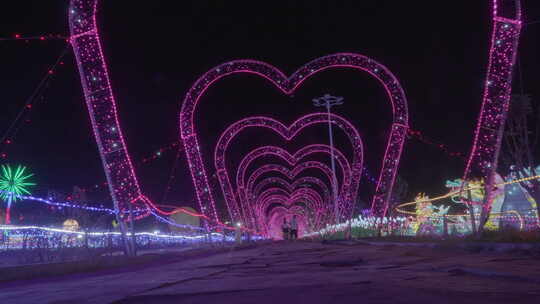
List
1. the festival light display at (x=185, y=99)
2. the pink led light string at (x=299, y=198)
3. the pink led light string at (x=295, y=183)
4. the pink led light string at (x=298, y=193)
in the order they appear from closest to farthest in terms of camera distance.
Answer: the festival light display at (x=185, y=99) < the pink led light string at (x=295, y=183) < the pink led light string at (x=298, y=193) < the pink led light string at (x=299, y=198)

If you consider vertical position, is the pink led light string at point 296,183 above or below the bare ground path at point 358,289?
above

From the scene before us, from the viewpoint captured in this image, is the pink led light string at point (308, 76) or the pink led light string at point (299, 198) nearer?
the pink led light string at point (308, 76)

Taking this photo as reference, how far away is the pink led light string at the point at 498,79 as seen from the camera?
1622 centimetres

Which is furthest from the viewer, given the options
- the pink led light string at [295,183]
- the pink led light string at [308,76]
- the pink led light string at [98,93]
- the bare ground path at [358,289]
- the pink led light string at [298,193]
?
the pink led light string at [298,193]

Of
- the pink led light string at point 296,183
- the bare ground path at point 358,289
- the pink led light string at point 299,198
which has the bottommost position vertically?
the bare ground path at point 358,289

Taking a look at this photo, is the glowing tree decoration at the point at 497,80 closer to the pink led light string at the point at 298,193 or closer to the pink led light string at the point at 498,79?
the pink led light string at the point at 498,79

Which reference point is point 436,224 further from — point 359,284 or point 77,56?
point 359,284

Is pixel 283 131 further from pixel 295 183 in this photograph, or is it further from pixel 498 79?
pixel 295 183

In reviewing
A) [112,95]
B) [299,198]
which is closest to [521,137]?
[112,95]

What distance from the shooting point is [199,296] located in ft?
21.6

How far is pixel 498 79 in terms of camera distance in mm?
17438

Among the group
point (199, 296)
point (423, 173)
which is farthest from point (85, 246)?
point (423, 173)

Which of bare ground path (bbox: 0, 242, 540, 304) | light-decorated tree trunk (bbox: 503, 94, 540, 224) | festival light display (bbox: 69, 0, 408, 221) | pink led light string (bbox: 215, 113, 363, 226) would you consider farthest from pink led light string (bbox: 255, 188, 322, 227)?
bare ground path (bbox: 0, 242, 540, 304)

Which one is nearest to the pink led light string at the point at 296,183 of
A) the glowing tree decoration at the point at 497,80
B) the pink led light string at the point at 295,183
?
the pink led light string at the point at 295,183
